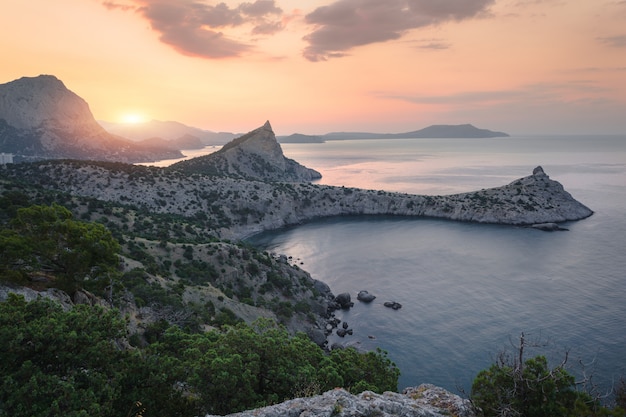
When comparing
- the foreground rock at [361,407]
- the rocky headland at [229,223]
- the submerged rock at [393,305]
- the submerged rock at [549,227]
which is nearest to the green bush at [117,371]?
the foreground rock at [361,407]

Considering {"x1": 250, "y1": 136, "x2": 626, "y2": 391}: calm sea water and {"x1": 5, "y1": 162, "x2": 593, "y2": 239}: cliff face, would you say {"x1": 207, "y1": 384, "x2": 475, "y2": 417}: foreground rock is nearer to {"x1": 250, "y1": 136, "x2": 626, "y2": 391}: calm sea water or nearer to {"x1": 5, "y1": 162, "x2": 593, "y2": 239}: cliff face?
{"x1": 250, "y1": 136, "x2": 626, "y2": 391}: calm sea water

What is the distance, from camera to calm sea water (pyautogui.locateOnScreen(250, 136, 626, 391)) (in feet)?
163

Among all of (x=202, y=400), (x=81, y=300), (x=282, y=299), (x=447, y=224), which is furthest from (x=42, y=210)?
(x=447, y=224)

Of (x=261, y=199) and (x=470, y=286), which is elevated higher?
(x=261, y=199)

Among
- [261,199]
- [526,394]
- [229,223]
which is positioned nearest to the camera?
[526,394]

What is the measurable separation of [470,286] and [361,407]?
212 ft

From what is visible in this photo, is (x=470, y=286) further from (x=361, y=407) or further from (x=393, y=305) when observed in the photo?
(x=361, y=407)

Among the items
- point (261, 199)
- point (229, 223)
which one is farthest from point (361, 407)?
point (261, 199)

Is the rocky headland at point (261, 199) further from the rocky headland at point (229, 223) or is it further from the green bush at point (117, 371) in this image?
the green bush at point (117, 371)

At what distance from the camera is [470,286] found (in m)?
72.1

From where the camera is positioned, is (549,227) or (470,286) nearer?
(470,286)

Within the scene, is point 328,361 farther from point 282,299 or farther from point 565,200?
point 565,200

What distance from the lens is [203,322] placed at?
132 ft

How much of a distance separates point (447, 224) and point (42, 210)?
11795 cm
